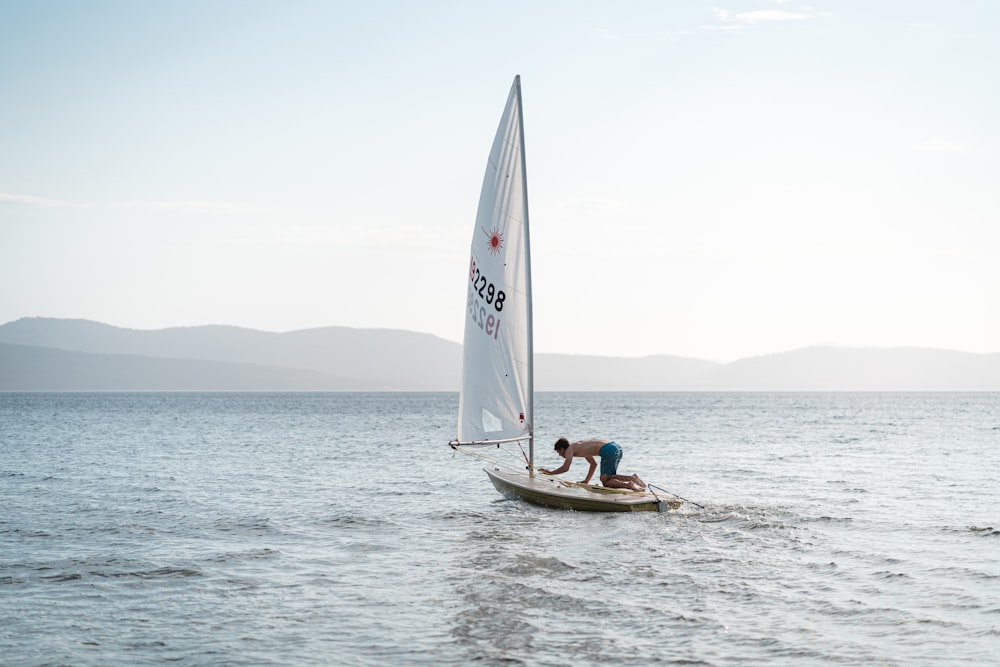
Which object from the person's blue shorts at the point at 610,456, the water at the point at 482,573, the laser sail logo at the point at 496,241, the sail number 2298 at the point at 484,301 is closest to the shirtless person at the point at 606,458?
the person's blue shorts at the point at 610,456

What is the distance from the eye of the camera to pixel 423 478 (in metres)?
34.6

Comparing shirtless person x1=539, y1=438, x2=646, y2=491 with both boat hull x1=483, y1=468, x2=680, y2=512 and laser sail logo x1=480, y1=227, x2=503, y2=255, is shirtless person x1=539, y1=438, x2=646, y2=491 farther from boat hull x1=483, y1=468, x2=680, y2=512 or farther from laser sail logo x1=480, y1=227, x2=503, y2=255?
laser sail logo x1=480, y1=227, x2=503, y2=255

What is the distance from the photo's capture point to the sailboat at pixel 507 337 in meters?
23.2

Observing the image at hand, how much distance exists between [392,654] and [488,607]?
8.74ft

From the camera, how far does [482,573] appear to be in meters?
16.5

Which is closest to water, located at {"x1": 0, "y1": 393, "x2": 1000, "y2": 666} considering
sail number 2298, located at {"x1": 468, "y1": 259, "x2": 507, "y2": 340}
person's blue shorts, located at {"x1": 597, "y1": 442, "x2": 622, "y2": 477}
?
person's blue shorts, located at {"x1": 597, "y1": 442, "x2": 622, "y2": 477}

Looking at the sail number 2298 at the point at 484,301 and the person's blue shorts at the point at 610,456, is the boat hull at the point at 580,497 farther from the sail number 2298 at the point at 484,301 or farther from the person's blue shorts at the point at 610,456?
the sail number 2298 at the point at 484,301

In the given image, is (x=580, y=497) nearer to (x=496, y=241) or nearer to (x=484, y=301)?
(x=484, y=301)

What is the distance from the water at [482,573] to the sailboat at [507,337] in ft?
2.10

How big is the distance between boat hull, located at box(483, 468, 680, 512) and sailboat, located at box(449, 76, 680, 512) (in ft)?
0.08

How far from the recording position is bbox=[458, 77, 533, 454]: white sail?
77.2 ft

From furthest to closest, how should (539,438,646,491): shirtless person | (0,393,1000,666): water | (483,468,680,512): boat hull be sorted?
(539,438,646,491): shirtless person, (483,468,680,512): boat hull, (0,393,1000,666): water

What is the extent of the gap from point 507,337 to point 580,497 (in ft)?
15.0

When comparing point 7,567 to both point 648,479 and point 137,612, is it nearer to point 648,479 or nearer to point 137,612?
point 137,612
